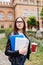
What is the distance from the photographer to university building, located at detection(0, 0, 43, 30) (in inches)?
2026

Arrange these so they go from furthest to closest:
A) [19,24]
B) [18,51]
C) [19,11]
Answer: [19,11]
[19,24]
[18,51]

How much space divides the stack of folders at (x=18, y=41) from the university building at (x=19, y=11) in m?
48.1

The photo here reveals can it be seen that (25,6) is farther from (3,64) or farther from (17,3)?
(3,64)

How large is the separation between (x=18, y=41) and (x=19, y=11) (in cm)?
4827

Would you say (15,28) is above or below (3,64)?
above

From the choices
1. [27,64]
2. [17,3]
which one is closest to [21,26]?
[27,64]

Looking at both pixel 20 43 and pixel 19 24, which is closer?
pixel 20 43

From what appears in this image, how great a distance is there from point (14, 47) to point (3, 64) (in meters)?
4.26

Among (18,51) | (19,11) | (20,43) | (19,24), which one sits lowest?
(19,11)

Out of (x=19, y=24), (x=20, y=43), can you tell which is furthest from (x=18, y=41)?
(x=19, y=24)

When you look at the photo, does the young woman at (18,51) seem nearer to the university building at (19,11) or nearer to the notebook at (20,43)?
the notebook at (20,43)

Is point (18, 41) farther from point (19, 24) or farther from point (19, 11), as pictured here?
point (19, 11)

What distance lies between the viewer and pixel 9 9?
53.6m

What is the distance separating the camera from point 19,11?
50.9 m
